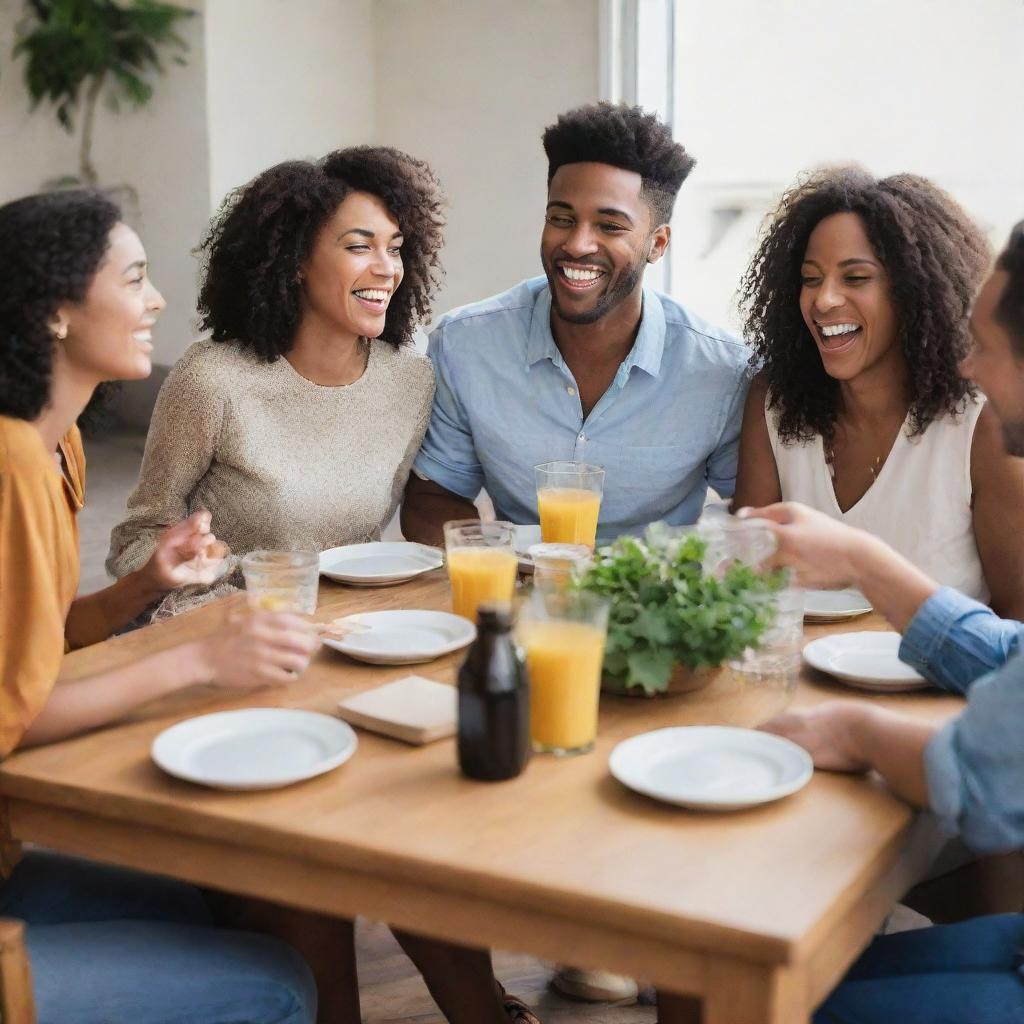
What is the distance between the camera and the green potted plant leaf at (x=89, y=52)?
18.8ft

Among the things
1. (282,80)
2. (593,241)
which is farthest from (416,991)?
(282,80)

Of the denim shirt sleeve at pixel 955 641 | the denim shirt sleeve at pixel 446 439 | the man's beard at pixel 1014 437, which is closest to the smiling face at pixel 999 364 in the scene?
the man's beard at pixel 1014 437

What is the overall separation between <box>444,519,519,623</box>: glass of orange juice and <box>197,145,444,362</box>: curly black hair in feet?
2.65

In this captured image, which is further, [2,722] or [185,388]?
[185,388]

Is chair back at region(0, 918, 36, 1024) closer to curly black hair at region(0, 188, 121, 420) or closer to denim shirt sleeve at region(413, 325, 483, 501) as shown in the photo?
curly black hair at region(0, 188, 121, 420)

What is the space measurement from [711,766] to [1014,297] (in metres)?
0.62

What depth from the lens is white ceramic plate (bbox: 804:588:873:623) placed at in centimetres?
195

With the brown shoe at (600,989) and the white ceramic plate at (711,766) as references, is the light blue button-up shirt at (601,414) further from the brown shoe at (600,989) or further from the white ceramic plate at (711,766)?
the white ceramic plate at (711,766)

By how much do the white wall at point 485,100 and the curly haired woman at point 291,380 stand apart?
2.78m

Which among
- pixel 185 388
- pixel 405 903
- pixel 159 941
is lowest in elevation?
pixel 159 941

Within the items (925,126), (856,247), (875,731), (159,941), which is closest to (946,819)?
(875,731)

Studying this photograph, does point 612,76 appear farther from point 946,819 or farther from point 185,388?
point 946,819

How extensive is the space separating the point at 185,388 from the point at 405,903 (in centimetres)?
142

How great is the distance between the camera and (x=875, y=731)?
1.36m
